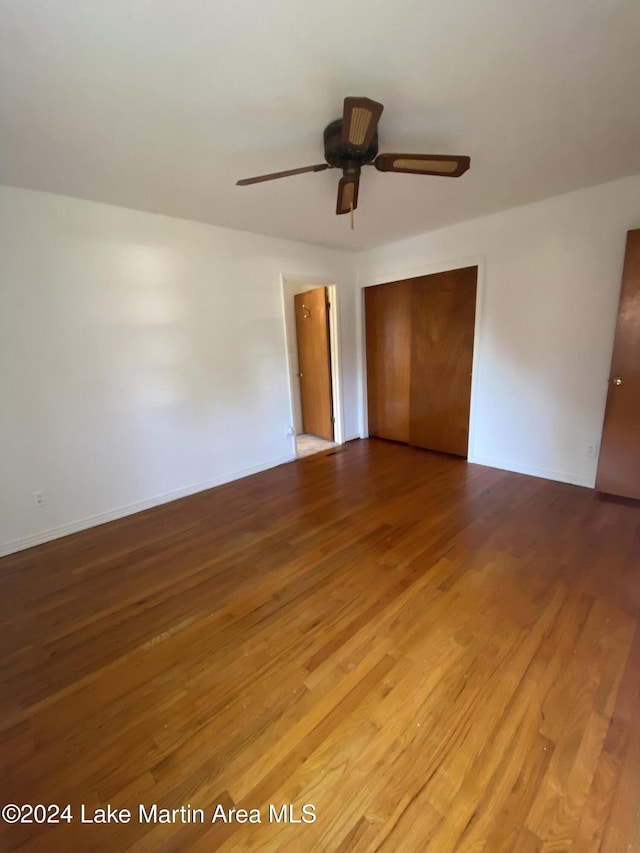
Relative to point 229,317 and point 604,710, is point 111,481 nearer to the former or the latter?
point 229,317

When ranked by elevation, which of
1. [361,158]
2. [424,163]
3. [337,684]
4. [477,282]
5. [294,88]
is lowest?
[337,684]

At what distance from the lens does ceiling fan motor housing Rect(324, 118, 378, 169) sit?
1.68 m

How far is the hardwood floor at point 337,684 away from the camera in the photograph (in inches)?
39.2

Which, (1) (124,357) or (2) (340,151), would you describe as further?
(1) (124,357)

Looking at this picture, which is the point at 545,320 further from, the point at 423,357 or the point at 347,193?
the point at 347,193

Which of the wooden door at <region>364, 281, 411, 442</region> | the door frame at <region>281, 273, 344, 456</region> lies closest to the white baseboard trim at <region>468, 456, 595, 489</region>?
the wooden door at <region>364, 281, 411, 442</region>

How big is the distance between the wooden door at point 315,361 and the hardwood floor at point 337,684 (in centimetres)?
240

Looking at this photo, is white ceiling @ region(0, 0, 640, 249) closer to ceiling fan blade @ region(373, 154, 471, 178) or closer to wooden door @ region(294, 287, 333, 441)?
ceiling fan blade @ region(373, 154, 471, 178)

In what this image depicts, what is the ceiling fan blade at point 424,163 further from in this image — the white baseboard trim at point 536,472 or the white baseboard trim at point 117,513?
the white baseboard trim at point 117,513

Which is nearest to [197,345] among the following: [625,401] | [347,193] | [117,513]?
[117,513]

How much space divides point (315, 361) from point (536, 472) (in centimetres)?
288

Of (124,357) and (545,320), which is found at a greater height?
(545,320)

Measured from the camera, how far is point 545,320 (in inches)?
117

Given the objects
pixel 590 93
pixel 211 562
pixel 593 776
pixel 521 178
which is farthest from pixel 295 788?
pixel 521 178
